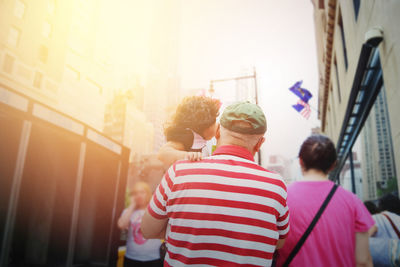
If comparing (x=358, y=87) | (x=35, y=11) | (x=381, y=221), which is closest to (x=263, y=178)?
(x=381, y=221)

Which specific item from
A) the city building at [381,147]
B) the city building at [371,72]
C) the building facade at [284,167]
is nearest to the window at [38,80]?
the building facade at [284,167]

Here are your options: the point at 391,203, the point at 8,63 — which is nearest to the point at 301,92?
the point at 391,203

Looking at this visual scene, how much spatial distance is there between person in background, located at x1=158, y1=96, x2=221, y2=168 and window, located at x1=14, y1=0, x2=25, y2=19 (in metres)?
2.58

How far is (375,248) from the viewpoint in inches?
96.8

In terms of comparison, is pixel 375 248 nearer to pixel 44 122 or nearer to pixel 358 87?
pixel 44 122

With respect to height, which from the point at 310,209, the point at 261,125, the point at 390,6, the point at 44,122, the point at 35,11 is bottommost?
the point at 310,209

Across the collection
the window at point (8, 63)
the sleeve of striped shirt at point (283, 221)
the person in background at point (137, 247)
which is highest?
the window at point (8, 63)

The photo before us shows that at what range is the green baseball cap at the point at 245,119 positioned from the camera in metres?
1.47

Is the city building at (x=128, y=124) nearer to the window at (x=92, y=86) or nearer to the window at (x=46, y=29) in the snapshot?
the window at (x=92, y=86)

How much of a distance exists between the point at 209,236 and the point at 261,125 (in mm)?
735

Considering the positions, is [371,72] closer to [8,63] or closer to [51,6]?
[51,6]

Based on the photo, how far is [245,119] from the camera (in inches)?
57.9

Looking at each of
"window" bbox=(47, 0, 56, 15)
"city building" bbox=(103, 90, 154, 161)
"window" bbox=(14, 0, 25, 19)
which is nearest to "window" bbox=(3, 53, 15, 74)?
"window" bbox=(14, 0, 25, 19)

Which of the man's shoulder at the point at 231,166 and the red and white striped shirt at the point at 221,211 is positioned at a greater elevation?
the man's shoulder at the point at 231,166
